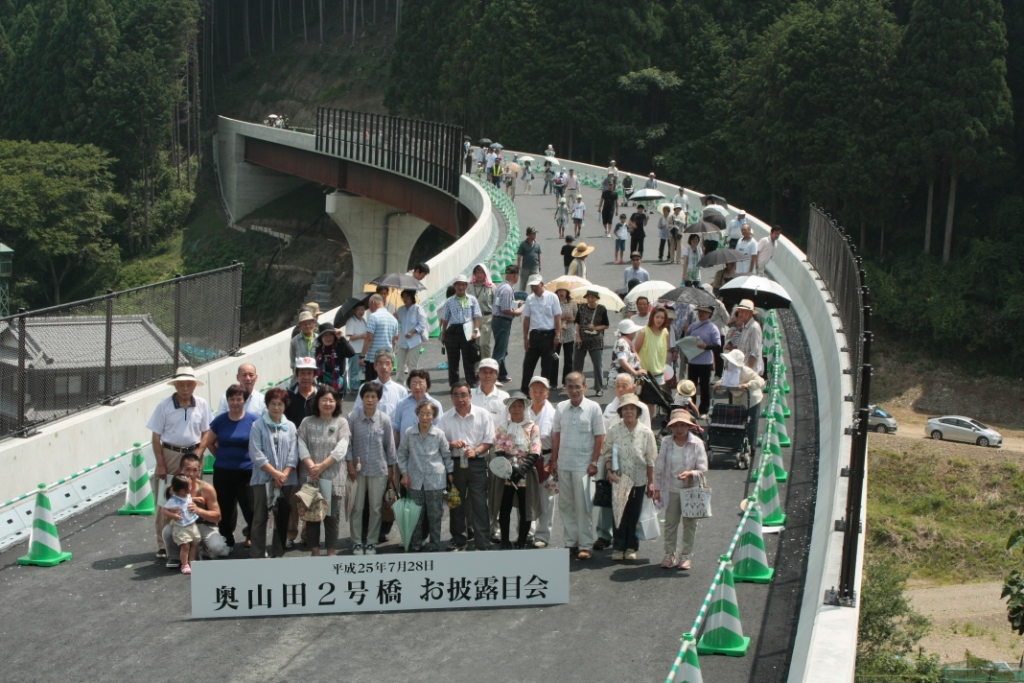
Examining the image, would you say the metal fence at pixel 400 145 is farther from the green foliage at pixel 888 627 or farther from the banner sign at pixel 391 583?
the banner sign at pixel 391 583

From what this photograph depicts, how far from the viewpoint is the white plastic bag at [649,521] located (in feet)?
36.0

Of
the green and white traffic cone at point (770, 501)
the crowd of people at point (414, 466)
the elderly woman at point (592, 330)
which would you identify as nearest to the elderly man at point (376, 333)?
the elderly woman at point (592, 330)

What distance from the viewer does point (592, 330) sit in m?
16.2

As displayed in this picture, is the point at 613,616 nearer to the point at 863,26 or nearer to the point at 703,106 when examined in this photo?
the point at 863,26

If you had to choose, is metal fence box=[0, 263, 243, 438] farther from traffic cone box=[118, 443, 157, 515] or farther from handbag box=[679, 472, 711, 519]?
handbag box=[679, 472, 711, 519]

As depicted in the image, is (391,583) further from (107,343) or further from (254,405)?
(107,343)

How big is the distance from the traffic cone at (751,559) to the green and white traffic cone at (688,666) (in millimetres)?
2853

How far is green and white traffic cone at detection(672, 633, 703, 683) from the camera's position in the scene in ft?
25.4

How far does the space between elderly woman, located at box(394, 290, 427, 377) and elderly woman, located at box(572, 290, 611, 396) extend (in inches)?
78.1

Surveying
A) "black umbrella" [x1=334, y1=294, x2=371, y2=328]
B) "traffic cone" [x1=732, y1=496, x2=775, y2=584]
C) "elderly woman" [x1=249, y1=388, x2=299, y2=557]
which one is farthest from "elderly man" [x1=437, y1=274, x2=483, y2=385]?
"traffic cone" [x1=732, y1=496, x2=775, y2=584]

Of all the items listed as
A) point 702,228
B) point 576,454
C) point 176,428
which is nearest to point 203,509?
point 176,428

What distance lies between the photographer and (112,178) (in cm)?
7950

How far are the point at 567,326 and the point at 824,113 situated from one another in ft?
138

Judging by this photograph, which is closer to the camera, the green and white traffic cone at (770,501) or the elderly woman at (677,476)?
the elderly woman at (677,476)
